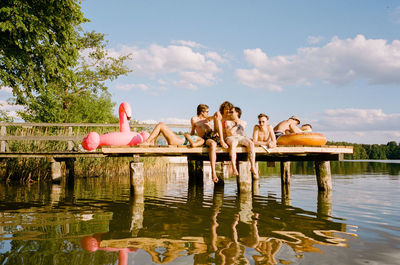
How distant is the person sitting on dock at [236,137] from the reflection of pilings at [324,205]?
154 centimetres

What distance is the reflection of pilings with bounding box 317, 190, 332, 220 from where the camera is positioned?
6.03 m

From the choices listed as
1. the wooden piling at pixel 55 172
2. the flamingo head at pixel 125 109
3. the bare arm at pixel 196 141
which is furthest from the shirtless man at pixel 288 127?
the wooden piling at pixel 55 172

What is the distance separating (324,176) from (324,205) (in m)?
2.54

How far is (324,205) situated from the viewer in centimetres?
723

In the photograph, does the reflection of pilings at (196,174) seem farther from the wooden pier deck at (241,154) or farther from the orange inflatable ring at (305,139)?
the orange inflatable ring at (305,139)

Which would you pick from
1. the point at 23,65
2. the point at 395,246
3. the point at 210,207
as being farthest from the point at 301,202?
the point at 23,65

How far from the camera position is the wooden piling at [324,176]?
9.44m

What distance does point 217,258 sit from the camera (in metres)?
3.29

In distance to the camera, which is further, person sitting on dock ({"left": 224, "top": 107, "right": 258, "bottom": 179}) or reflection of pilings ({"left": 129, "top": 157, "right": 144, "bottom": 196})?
reflection of pilings ({"left": 129, "top": 157, "right": 144, "bottom": 196})

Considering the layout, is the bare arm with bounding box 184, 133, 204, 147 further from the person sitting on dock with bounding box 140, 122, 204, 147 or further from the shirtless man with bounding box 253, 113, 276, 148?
the shirtless man with bounding box 253, 113, 276, 148

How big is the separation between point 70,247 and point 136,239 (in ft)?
2.60

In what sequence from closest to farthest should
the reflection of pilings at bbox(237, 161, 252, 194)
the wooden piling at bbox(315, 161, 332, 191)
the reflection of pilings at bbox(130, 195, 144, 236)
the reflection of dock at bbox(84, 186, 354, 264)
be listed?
the reflection of dock at bbox(84, 186, 354, 264)
the reflection of pilings at bbox(130, 195, 144, 236)
the reflection of pilings at bbox(237, 161, 252, 194)
the wooden piling at bbox(315, 161, 332, 191)

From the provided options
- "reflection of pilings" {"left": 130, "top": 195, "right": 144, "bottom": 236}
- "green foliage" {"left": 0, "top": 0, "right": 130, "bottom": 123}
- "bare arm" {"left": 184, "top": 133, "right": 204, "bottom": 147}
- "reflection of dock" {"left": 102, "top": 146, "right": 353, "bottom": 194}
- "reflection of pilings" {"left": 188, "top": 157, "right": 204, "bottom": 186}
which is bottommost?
"reflection of pilings" {"left": 130, "top": 195, "right": 144, "bottom": 236}

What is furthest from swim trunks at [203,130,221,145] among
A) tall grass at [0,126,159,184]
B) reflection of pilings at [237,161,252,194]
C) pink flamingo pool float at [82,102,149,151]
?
tall grass at [0,126,159,184]
